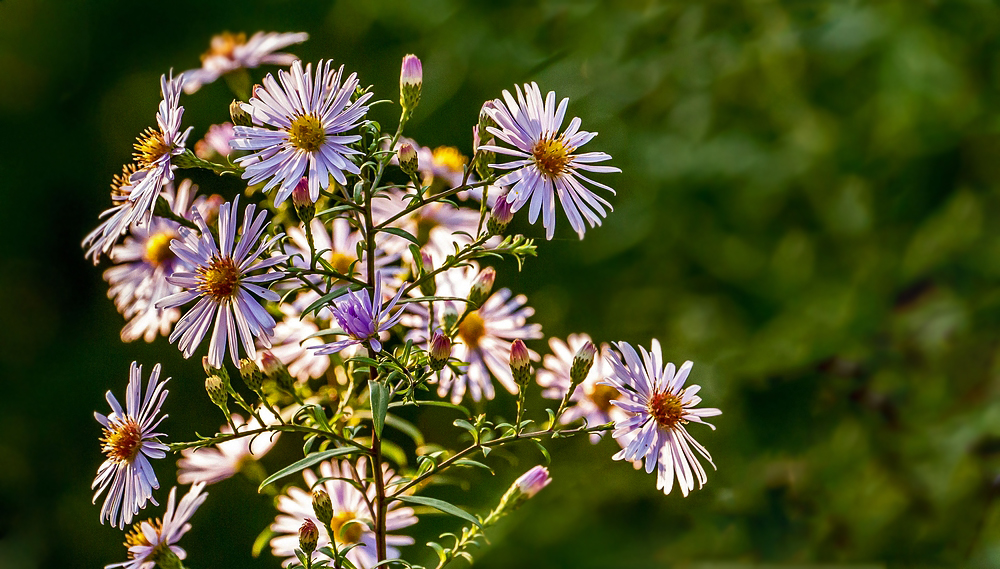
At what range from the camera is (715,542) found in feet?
5.32

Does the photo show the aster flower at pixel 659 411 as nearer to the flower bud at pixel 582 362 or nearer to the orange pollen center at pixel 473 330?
the flower bud at pixel 582 362

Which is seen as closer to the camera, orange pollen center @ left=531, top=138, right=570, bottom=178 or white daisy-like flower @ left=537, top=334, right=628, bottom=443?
orange pollen center @ left=531, top=138, right=570, bottom=178

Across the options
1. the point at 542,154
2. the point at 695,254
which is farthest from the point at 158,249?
the point at 695,254

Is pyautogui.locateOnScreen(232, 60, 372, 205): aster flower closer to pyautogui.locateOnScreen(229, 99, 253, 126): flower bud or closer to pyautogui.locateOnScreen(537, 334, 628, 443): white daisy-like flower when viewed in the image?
pyautogui.locateOnScreen(229, 99, 253, 126): flower bud

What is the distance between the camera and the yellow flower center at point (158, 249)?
2.54 feet

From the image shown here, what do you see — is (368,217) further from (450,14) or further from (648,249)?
(450,14)

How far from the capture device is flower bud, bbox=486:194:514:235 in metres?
0.58

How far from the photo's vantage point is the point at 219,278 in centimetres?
55

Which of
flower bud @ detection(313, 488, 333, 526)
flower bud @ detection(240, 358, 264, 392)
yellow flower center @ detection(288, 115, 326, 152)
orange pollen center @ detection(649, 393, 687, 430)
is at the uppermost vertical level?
yellow flower center @ detection(288, 115, 326, 152)

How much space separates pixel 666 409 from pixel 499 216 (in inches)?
7.8

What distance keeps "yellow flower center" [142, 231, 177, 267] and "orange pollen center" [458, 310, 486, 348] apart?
0.29m

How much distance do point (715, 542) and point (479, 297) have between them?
3.89ft

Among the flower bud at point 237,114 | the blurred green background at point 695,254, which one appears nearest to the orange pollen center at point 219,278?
the flower bud at point 237,114

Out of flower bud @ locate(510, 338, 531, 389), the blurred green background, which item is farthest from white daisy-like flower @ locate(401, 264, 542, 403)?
the blurred green background
